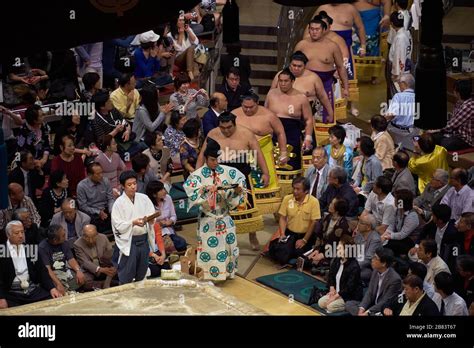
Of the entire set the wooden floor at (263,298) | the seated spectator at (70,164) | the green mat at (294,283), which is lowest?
the wooden floor at (263,298)

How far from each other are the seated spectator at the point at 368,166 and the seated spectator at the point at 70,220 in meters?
2.38

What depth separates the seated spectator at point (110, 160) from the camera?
359 inches

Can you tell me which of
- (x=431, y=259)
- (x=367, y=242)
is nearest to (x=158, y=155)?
(x=367, y=242)

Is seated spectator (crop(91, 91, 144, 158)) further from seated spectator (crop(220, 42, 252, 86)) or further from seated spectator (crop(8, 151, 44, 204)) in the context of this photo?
seated spectator (crop(220, 42, 252, 86))

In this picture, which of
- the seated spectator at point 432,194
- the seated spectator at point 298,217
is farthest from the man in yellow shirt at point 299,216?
the seated spectator at point 432,194

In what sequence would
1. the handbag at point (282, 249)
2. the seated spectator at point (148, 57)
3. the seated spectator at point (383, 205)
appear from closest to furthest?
the seated spectator at point (383, 205) → the handbag at point (282, 249) → the seated spectator at point (148, 57)

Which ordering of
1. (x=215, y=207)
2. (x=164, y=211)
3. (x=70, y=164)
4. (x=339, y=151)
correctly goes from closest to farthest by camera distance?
1. (x=215, y=207)
2. (x=164, y=211)
3. (x=70, y=164)
4. (x=339, y=151)

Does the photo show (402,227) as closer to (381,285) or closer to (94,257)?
(381,285)

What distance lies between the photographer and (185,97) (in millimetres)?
10227

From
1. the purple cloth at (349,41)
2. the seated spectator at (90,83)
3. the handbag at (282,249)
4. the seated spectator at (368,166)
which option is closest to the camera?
the handbag at (282,249)

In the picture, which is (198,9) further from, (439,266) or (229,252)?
(439,266)

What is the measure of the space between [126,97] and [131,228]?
2228 millimetres

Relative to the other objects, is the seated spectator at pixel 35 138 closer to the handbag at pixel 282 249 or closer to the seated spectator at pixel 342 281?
the handbag at pixel 282 249

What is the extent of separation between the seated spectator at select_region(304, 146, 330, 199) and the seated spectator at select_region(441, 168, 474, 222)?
3.64 ft
